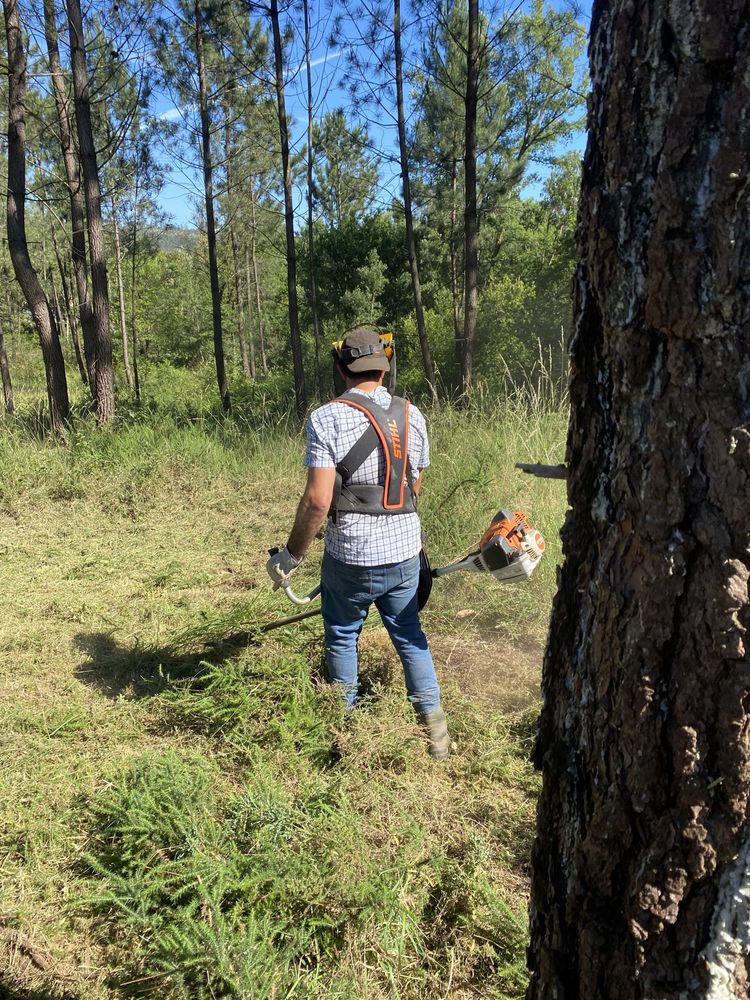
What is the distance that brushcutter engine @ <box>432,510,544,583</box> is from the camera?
2609mm

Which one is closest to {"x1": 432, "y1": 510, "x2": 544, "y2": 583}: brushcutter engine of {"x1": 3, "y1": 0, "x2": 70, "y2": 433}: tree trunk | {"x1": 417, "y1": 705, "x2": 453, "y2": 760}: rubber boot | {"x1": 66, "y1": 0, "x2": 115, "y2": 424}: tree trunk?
{"x1": 417, "y1": 705, "x2": 453, "y2": 760}: rubber boot

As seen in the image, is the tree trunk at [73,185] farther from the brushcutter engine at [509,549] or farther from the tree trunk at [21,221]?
the brushcutter engine at [509,549]

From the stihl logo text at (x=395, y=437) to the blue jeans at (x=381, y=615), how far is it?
46 cm

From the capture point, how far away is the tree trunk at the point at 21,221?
779 cm

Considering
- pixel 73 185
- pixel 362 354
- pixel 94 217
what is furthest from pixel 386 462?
pixel 73 185

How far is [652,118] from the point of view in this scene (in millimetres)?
775

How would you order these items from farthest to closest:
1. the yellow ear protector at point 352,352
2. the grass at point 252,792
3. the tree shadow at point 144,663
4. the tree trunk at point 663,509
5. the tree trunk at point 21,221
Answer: the tree trunk at point 21,221 < the tree shadow at point 144,663 < the yellow ear protector at point 352,352 < the grass at point 252,792 < the tree trunk at point 663,509

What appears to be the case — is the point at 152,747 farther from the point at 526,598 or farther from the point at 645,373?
the point at 645,373

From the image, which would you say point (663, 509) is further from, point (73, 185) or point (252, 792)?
point (73, 185)

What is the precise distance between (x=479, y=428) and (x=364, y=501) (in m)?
3.60

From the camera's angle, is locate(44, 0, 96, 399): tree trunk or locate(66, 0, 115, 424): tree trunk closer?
locate(66, 0, 115, 424): tree trunk

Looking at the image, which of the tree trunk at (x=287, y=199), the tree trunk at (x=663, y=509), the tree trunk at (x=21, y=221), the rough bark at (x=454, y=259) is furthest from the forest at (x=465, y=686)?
the rough bark at (x=454, y=259)

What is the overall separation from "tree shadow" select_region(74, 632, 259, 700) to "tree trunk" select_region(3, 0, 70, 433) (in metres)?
5.15

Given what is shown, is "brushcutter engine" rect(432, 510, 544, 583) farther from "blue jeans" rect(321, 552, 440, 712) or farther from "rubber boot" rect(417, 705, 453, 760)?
"rubber boot" rect(417, 705, 453, 760)
